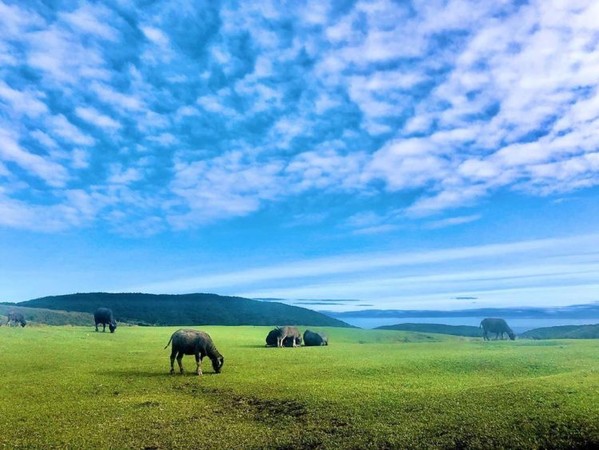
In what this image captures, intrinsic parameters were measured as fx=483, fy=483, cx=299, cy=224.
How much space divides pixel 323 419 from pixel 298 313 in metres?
171

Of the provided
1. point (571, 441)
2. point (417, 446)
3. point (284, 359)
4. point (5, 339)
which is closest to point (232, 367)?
point (284, 359)

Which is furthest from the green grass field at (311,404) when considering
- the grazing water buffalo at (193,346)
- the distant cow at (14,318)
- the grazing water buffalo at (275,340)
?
the distant cow at (14,318)

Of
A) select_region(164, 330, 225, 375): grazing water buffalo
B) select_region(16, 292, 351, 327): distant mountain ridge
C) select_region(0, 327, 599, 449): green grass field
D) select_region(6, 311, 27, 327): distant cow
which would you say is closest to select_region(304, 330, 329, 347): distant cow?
select_region(0, 327, 599, 449): green grass field

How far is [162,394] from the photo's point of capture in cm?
2005

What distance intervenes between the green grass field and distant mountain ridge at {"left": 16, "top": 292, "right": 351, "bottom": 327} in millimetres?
125092

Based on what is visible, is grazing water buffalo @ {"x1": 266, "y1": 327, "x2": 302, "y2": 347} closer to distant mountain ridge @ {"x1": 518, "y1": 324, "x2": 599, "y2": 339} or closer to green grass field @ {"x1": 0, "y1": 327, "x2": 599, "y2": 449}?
green grass field @ {"x1": 0, "y1": 327, "x2": 599, "y2": 449}

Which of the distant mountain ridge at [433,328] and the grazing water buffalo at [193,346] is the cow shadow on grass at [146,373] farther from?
the distant mountain ridge at [433,328]

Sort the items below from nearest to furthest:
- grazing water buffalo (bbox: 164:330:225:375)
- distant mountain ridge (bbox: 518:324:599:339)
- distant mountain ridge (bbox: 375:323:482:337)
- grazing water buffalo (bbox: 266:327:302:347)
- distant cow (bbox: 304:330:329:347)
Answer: grazing water buffalo (bbox: 164:330:225:375) < grazing water buffalo (bbox: 266:327:302:347) < distant cow (bbox: 304:330:329:347) < distant mountain ridge (bbox: 518:324:599:339) < distant mountain ridge (bbox: 375:323:482:337)

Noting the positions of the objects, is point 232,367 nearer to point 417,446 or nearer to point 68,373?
point 68,373

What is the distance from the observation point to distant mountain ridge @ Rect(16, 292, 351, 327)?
15575 cm

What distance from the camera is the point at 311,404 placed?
1698 centimetres

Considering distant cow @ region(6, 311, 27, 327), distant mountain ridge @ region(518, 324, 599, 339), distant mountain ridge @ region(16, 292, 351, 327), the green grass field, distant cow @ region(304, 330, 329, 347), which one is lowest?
the green grass field

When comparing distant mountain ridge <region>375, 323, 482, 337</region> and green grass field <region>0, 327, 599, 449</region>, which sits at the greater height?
distant mountain ridge <region>375, 323, 482, 337</region>

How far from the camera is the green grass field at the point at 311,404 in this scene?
1346 cm
